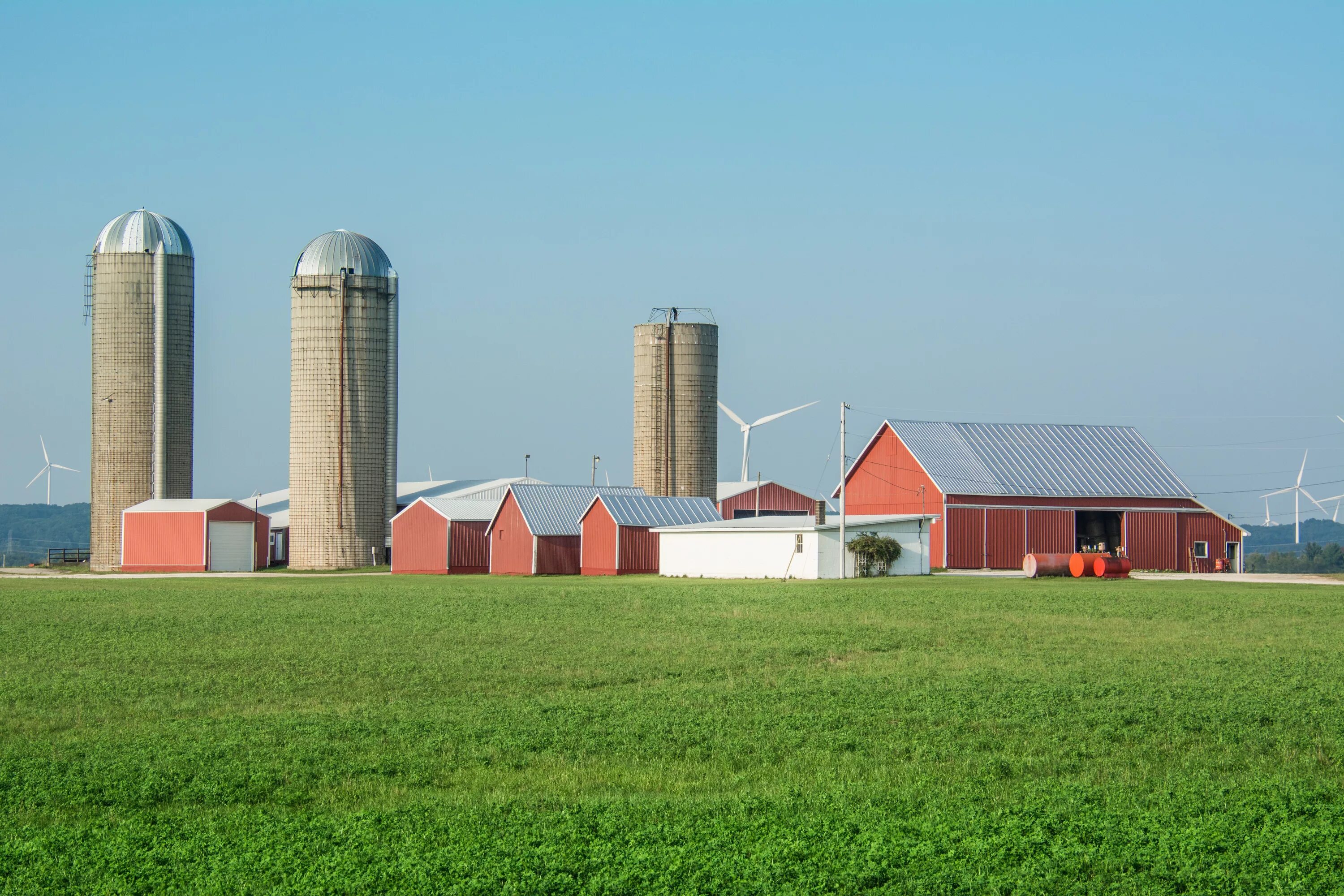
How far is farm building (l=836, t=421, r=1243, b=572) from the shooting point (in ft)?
193

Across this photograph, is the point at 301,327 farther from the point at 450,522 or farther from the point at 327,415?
the point at 450,522

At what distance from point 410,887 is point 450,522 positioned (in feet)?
189

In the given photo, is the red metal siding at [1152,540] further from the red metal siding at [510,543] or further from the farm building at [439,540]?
the farm building at [439,540]

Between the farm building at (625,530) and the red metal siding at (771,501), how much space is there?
14.3 m

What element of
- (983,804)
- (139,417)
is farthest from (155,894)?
(139,417)

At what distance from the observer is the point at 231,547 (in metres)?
72.9

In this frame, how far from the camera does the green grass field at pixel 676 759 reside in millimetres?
10070

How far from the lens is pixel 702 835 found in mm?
10867

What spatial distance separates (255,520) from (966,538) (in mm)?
38647

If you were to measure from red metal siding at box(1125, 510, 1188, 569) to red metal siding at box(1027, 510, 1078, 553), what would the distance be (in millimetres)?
2680

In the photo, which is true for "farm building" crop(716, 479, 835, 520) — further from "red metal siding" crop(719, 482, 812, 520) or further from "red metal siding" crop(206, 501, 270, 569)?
"red metal siding" crop(206, 501, 270, 569)

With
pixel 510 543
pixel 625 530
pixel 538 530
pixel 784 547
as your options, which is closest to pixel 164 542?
pixel 510 543

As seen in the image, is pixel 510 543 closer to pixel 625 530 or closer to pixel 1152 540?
pixel 625 530

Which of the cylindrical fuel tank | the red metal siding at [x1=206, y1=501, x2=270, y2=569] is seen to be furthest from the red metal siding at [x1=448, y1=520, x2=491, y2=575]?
the cylindrical fuel tank
